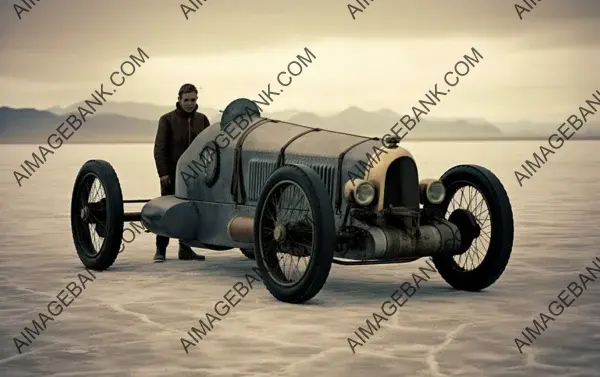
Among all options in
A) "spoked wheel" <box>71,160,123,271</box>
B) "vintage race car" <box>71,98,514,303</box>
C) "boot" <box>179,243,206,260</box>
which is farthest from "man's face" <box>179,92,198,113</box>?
"boot" <box>179,243,206,260</box>

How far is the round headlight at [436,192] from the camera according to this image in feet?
32.8

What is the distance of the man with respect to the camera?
12422 mm

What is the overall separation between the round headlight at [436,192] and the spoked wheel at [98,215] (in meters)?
3.13

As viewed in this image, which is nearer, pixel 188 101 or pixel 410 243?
pixel 410 243

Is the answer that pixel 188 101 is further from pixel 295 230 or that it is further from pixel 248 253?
pixel 295 230

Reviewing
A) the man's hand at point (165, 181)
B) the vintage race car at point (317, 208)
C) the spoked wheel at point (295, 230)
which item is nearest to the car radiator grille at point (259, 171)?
the vintage race car at point (317, 208)

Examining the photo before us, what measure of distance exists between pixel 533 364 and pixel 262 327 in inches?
80.7

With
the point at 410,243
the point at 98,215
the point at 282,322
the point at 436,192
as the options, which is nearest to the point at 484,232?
the point at 436,192

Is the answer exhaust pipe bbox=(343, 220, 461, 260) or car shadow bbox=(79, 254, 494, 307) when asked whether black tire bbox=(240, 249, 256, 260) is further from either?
exhaust pipe bbox=(343, 220, 461, 260)

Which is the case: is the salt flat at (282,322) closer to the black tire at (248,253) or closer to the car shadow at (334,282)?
the car shadow at (334,282)

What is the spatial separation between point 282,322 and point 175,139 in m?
4.37

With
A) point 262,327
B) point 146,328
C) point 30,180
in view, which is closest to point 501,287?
point 262,327

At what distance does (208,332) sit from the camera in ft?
26.8

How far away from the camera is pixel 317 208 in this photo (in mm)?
9023
